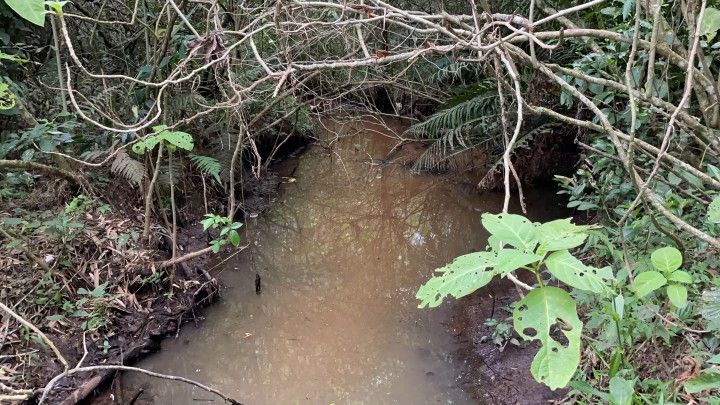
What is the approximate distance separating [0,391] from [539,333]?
275 centimetres

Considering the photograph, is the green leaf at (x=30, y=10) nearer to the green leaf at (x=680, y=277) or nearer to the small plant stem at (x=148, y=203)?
the green leaf at (x=680, y=277)

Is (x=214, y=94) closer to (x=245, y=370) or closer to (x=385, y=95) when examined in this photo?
(x=245, y=370)

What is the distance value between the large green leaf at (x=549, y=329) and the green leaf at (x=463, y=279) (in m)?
0.13

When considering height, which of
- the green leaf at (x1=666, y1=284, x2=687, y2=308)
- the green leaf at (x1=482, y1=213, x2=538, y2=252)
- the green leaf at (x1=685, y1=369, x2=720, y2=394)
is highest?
the green leaf at (x1=482, y1=213, x2=538, y2=252)

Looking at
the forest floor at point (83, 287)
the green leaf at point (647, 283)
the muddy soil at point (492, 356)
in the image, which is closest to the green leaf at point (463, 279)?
the green leaf at point (647, 283)

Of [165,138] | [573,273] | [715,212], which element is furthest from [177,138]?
[715,212]

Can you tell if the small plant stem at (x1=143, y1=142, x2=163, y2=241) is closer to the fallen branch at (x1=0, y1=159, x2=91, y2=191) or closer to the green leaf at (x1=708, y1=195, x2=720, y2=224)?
the fallen branch at (x1=0, y1=159, x2=91, y2=191)

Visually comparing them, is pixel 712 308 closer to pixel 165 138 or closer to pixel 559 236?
pixel 559 236

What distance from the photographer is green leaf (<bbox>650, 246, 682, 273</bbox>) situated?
1836mm

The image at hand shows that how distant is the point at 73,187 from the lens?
3.85 metres

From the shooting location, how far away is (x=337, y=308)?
3.85 meters

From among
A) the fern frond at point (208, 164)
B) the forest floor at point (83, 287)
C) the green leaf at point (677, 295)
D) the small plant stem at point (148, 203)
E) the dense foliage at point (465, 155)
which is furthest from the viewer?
the fern frond at point (208, 164)

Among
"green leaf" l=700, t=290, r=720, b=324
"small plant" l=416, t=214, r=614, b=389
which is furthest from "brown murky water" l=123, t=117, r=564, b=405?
"small plant" l=416, t=214, r=614, b=389

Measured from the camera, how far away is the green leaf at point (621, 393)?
1.84 meters
